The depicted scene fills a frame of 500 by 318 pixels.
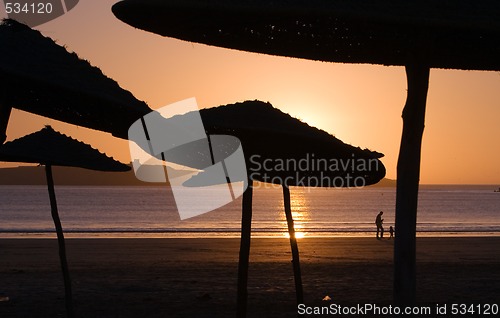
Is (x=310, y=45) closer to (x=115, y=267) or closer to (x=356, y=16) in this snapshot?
(x=356, y=16)

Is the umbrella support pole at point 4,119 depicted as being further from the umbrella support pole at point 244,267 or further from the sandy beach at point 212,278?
the sandy beach at point 212,278

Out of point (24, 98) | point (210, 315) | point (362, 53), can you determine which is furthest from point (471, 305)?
point (24, 98)

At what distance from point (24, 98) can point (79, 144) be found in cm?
365

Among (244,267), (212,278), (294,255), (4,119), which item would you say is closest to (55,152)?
(244,267)

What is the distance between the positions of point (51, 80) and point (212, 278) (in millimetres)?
15695

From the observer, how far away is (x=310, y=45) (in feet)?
20.5

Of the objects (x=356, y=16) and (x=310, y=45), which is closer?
(x=356, y=16)

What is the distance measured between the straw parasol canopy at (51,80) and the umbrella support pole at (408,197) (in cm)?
194

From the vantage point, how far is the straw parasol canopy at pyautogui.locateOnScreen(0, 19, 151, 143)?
5352 mm

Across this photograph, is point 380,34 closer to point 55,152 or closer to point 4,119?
point 4,119

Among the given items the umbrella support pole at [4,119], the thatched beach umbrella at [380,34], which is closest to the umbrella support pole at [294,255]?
the thatched beach umbrella at [380,34]

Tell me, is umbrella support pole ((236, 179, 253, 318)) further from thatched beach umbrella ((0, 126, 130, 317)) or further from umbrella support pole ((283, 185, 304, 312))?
thatched beach umbrella ((0, 126, 130, 317))

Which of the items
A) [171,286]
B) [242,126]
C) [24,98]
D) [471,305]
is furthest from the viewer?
[171,286]

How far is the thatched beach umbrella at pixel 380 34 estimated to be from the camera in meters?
4.86
